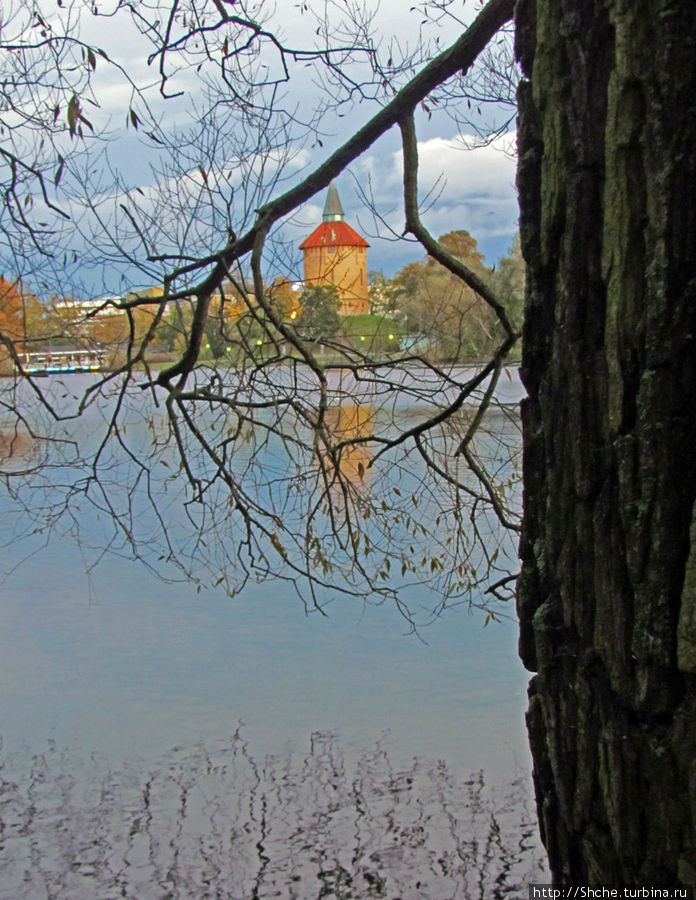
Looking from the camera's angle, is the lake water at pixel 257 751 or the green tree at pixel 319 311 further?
the lake water at pixel 257 751

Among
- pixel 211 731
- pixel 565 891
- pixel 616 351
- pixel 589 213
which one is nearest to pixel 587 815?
pixel 565 891

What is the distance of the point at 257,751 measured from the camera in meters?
4.48

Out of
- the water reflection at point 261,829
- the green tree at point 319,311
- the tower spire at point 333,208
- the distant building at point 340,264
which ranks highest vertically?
the tower spire at point 333,208

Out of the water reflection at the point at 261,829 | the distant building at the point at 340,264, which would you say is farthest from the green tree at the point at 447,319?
the water reflection at the point at 261,829

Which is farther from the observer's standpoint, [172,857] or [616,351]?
[172,857]

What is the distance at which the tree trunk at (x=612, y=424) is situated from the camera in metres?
0.91

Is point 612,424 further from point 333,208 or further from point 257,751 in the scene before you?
point 257,751

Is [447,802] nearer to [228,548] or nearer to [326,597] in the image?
[326,597]

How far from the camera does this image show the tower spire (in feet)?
12.3

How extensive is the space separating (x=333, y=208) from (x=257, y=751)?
234cm

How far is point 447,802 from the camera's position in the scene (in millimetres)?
3939

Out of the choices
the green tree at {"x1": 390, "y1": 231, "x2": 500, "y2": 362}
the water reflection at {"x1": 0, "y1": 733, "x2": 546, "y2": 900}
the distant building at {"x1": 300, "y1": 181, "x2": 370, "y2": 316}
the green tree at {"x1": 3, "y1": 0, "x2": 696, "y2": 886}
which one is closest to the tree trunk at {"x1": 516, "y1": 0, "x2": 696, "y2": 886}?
the green tree at {"x1": 3, "y1": 0, "x2": 696, "y2": 886}

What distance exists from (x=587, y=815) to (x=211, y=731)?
3.82m

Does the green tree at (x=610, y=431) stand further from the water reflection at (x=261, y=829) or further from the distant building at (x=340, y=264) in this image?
the water reflection at (x=261, y=829)
